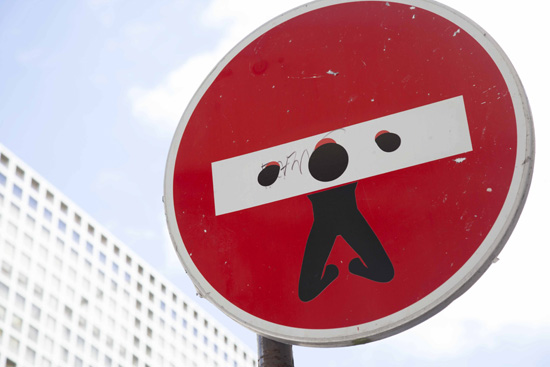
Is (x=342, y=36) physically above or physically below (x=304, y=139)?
above

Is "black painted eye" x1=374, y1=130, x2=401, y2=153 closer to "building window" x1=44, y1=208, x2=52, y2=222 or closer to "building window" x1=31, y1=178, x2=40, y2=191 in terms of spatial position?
"building window" x1=31, y1=178, x2=40, y2=191

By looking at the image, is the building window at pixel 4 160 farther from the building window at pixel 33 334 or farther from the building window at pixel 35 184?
the building window at pixel 33 334

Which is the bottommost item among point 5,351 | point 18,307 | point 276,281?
point 276,281

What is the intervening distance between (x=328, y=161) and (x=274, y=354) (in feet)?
1.03

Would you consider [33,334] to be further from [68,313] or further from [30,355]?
[68,313]

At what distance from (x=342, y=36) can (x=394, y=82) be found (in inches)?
6.6

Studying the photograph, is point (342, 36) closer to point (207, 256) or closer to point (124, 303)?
point (207, 256)

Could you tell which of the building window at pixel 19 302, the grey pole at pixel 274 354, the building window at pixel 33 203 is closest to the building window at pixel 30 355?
the building window at pixel 19 302

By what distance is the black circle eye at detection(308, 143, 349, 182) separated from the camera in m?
1.09

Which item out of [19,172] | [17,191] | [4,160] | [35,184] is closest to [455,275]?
[4,160]

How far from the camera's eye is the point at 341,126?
113 centimetres

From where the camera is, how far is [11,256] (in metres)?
39.0

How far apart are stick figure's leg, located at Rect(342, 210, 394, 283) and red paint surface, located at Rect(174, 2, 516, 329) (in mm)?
11

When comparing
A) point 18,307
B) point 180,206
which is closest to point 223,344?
point 18,307
